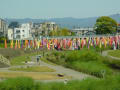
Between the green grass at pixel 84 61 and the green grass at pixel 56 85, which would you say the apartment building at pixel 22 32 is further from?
the green grass at pixel 56 85

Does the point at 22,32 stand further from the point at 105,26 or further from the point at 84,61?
the point at 84,61

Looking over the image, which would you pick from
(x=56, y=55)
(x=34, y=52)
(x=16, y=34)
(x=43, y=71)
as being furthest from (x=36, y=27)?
(x=43, y=71)

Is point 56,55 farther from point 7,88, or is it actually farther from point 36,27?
point 36,27

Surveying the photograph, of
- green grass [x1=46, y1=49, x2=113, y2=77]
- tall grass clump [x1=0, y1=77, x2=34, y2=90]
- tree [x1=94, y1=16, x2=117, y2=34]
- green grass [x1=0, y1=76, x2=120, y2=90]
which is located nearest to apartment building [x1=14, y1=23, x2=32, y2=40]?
tree [x1=94, y1=16, x2=117, y2=34]

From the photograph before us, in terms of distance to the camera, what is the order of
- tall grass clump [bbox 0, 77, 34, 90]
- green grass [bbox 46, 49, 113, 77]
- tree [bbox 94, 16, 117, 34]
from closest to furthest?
tall grass clump [bbox 0, 77, 34, 90], green grass [bbox 46, 49, 113, 77], tree [bbox 94, 16, 117, 34]

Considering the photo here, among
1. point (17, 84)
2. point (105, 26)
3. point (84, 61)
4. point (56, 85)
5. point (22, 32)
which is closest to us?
point (17, 84)

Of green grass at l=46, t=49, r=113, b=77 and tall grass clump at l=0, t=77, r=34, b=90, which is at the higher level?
tall grass clump at l=0, t=77, r=34, b=90

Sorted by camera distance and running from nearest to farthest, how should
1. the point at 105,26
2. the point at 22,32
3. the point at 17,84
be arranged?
the point at 17,84
the point at 105,26
the point at 22,32

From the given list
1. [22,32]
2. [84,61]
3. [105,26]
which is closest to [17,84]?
[84,61]

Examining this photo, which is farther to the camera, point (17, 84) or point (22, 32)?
point (22, 32)

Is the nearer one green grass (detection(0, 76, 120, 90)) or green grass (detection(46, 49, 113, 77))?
green grass (detection(0, 76, 120, 90))

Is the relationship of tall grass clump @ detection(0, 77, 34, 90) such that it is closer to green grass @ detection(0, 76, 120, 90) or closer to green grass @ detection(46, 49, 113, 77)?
green grass @ detection(0, 76, 120, 90)

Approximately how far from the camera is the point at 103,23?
350 ft

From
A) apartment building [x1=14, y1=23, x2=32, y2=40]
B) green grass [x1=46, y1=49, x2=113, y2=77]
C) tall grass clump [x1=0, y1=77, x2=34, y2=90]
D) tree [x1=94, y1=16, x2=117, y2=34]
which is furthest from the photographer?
apartment building [x1=14, y1=23, x2=32, y2=40]
